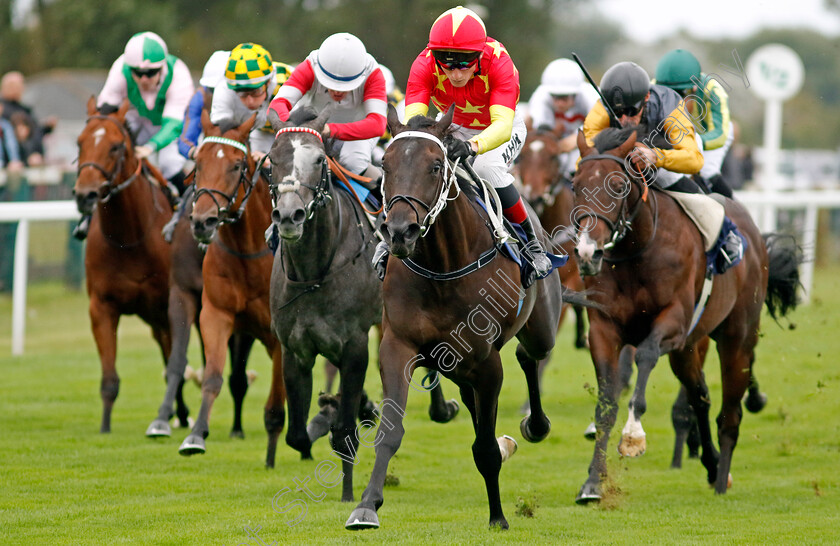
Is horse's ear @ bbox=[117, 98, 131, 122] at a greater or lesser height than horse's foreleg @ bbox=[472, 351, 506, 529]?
greater

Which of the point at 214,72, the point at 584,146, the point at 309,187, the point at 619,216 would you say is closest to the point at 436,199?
the point at 309,187

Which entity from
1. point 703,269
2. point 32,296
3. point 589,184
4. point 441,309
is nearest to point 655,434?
point 703,269

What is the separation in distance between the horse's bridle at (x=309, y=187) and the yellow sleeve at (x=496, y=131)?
0.95 meters

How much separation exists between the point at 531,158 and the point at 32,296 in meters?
5.72

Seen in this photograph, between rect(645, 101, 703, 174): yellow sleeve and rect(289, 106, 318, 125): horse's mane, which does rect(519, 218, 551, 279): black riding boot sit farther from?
rect(289, 106, 318, 125): horse's mane

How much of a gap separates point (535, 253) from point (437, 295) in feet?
3.20

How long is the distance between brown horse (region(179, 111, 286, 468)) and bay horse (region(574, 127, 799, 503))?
76.6 inches

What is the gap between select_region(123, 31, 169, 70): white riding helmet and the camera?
27.1ft

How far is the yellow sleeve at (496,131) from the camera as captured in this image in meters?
5.14

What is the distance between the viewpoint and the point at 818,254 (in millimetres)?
18266

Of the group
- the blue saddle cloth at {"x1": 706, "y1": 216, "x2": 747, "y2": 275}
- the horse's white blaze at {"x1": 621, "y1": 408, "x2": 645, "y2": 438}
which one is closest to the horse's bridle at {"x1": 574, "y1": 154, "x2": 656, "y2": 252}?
the blue saddle cloth at {"x1": 706, "y1": 216, "x2": 747, "y2": 275}

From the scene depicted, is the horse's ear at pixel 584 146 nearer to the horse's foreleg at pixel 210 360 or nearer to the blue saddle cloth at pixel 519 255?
the blue saddle cloth at pixel 519 255

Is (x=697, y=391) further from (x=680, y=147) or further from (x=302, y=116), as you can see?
(x=302, y=116)

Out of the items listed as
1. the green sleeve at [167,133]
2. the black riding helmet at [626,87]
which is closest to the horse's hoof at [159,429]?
the green sleeve at [167,133]
